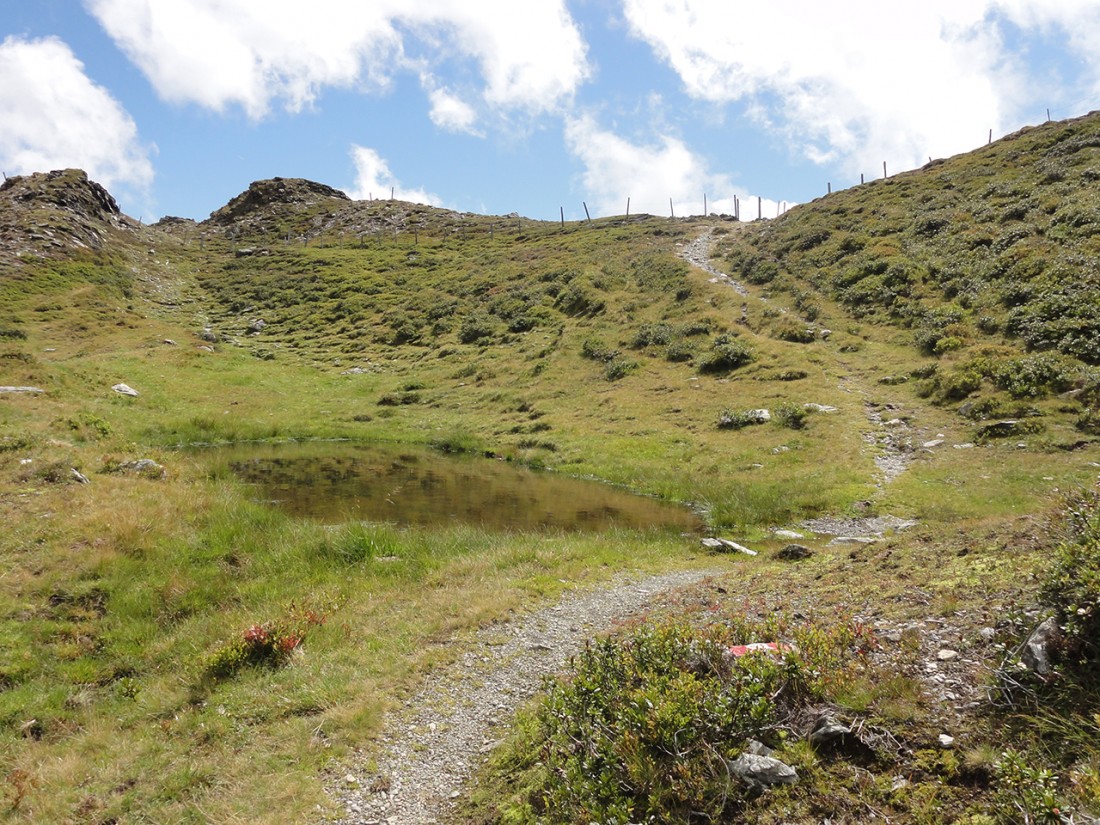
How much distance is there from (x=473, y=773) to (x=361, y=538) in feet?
32.2

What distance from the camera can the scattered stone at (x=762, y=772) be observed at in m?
4.96

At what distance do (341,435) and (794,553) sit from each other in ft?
107

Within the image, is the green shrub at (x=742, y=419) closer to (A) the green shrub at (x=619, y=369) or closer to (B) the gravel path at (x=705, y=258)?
(A) the green shrub at (x=619, y=369)

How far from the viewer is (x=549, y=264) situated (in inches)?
3088

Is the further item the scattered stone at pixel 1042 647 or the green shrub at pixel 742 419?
the green shrub at pixel 742 419

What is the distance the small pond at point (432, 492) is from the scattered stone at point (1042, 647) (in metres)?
16.8

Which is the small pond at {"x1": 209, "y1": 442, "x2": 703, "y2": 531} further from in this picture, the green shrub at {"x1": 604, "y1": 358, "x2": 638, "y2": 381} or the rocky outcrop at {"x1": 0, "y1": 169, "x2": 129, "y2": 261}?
the rocky outcrop at {"x1": 0, "y1": 169, "x2": 129, "y2": 261}

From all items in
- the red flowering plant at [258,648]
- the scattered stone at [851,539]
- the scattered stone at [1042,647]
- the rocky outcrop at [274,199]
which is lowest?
the scattered stone at [851,539]

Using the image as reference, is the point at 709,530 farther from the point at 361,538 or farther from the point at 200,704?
the point at 200,704

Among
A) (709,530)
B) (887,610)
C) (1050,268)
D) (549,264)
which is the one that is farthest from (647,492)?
(549,264)

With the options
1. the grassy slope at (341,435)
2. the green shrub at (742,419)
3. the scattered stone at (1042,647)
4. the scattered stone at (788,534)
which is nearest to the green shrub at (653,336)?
the grassy slope at (341,435)

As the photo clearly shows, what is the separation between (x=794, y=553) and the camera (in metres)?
16.3

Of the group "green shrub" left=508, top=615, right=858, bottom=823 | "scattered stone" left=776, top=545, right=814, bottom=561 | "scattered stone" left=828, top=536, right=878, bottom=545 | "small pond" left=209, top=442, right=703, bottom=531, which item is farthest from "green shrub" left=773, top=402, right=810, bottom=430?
"green shrub" left=508, top=615, right=858, bottom=823

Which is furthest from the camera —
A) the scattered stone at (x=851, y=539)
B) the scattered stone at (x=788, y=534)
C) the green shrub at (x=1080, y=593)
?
the scattered stone at (x=788, y=534)
